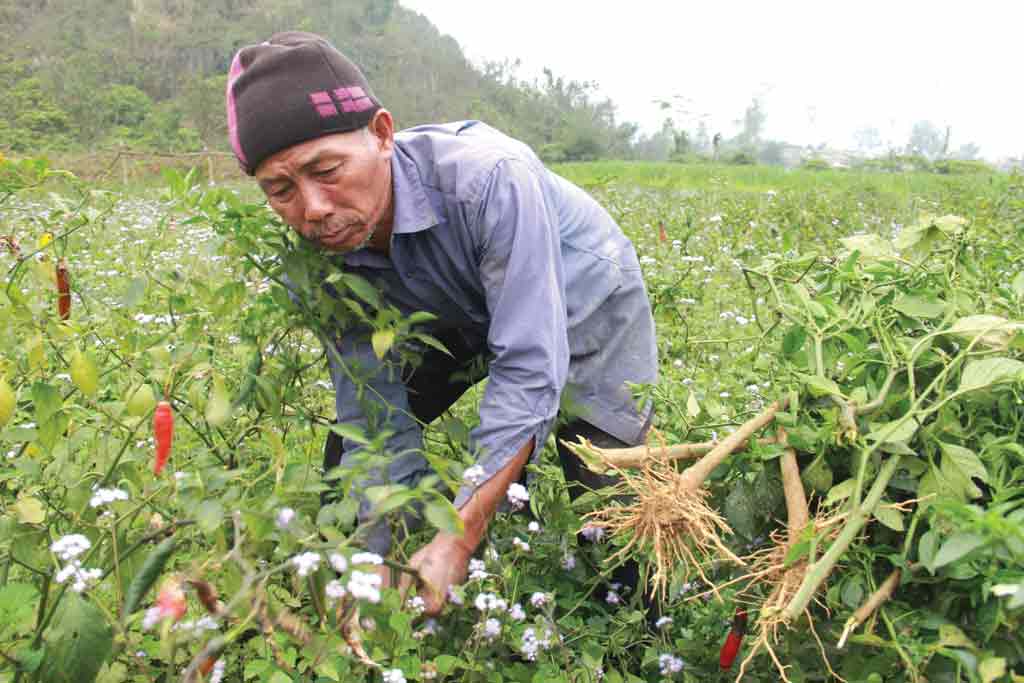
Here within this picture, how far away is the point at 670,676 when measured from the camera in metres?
1.69

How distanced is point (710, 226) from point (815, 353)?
4627 mm

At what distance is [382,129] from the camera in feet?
5.39

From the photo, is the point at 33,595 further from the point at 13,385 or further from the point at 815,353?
the point at 815,353

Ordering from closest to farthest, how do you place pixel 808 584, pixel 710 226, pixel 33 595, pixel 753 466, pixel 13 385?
pixel 808 584 < pixel 33 595 < pixel 753 466 < pixel 13 385 < pixel 710 226

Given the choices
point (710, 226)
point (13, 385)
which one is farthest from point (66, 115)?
point (13, 385)

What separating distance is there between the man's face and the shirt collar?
0.28ft

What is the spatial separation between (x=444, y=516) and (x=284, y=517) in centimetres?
19

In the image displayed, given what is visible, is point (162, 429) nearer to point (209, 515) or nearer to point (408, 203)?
point (209, 515)

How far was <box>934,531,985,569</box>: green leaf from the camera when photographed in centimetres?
106

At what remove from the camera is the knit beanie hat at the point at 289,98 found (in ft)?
4.84

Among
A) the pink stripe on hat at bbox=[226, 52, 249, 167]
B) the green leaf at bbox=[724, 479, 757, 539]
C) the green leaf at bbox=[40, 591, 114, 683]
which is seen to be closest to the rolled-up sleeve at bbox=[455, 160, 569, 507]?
the green leaf at bbox=[724, 479, 757, 539]

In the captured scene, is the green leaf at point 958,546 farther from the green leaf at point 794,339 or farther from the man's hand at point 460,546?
the man's hand at point 460,546

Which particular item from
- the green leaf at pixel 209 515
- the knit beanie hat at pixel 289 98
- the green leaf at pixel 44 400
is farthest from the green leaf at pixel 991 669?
the green leaf at pixel 44 400

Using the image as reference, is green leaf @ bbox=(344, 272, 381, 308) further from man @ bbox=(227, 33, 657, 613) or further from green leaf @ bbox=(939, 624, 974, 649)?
green leaf @ bbox=(939, 624, 974, 649)
